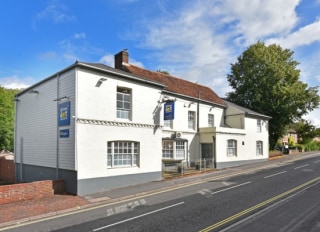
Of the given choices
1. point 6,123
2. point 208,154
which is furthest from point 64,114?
point 6,123

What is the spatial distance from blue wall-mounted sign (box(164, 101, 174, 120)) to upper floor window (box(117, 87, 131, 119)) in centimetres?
367

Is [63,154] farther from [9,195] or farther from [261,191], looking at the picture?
[261,191]

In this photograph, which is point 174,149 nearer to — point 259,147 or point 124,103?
point 124,103

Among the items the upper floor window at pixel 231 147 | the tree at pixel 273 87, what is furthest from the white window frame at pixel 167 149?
the tree at pixel 273 87

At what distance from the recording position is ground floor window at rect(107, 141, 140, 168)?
17.0m

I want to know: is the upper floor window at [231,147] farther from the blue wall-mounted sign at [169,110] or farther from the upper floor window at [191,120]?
the blue wall-mounted sign at [169,110]

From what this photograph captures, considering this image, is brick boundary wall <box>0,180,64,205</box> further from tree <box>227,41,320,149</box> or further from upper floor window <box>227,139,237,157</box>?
tree <box>227,41,320,149</box>

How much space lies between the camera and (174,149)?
24.4 m

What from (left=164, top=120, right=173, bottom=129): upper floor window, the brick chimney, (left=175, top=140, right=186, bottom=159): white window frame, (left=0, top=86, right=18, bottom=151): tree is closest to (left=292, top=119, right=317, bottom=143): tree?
(left=175, top=140, right=186, bottom=159): white window frame

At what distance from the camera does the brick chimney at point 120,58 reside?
24.8 meters

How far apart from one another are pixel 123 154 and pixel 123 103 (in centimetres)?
337

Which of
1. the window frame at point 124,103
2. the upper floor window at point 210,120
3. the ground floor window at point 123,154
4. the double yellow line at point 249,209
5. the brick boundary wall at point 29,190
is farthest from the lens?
the upper floor window at point 210,120

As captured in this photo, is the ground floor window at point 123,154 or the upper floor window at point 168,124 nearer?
the ground floor window at point 123,154

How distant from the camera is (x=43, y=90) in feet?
62.6
